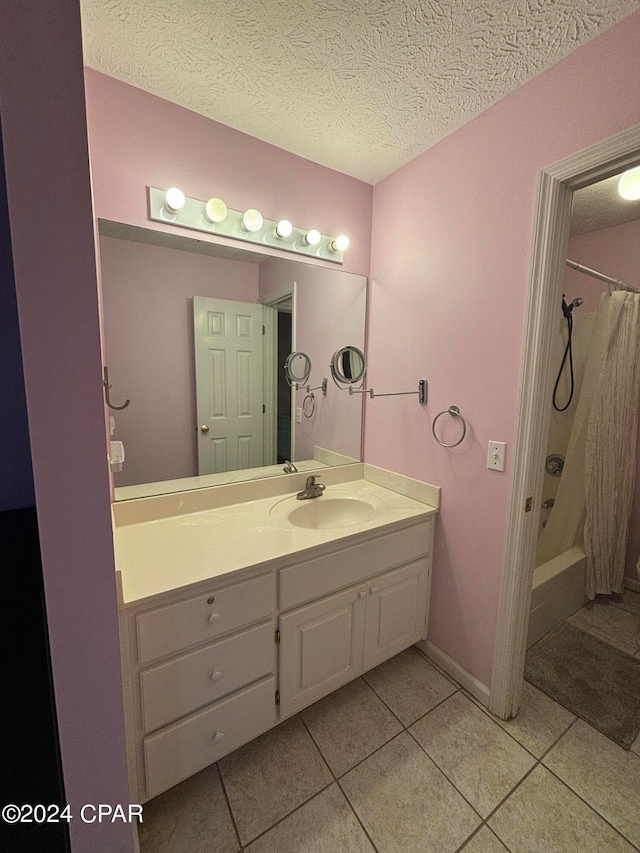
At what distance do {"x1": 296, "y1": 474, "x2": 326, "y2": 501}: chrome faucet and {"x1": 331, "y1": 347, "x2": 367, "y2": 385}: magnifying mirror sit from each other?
0.57 meters

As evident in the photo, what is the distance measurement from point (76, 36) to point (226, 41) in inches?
28.3

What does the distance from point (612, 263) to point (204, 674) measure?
3.08 m

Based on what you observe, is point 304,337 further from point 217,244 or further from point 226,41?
point 226,41

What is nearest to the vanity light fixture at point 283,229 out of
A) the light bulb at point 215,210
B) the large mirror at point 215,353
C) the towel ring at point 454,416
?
the large mirror at point 215,353

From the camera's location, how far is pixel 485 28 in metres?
1.03

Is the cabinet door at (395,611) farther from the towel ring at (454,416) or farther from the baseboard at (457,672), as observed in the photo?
the towel ring at (454,416)

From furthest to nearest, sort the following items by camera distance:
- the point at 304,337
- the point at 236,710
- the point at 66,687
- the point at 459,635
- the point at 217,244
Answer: the point at 304,337, the point at 459,635, the point at 217,244, the point at 236,710, the point at 66,687

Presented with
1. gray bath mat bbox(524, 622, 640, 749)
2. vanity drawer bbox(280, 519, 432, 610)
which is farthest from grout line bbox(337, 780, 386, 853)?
gray bath mat bbox(524, 622, 640, 749)

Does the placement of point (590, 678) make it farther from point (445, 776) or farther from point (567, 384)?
point (567, 384)

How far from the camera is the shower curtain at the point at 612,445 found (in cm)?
198

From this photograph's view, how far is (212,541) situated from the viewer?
1.28 metres

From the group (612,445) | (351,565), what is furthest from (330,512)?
(612,445)

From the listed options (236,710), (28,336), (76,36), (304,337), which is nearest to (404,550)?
(236,710)

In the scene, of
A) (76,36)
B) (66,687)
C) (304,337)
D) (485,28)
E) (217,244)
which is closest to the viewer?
(76,36)
